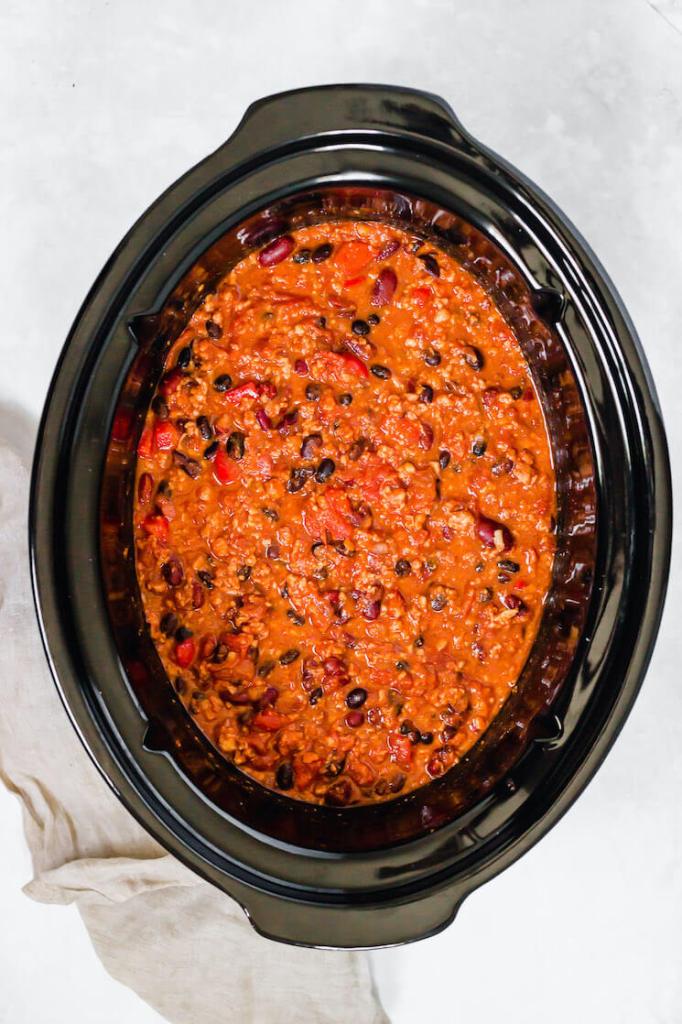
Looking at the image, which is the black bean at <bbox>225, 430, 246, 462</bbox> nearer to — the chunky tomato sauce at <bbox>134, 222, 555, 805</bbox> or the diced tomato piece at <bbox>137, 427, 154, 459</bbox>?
the chunky tomato sauce at <bbox>134, 222, 555, 805</bbox>

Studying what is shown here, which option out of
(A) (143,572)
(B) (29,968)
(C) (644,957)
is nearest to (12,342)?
(A) (143,572)

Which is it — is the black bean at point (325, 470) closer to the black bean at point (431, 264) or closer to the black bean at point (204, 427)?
the black bean at point (204, 427)

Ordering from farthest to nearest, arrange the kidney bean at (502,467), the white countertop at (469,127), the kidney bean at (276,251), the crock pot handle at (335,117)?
the white countertop at (469,127), the kidney bean at (502,467), the kidney bean at (276,251), the crock pot handle at (335,117)

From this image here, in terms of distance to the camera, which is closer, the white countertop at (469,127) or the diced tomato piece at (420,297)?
the diced tomato piece at (420,297)

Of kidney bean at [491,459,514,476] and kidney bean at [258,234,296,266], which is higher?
kidney bean at [258,234,296,266]

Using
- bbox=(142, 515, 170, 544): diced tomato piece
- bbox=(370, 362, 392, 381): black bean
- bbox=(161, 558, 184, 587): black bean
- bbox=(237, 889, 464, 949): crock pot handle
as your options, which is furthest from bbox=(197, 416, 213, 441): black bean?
bbox=(237, 889, 464, 949): crock pot handle

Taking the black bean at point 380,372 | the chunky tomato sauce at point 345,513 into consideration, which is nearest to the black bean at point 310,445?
the chunky tomato sauce at point 345,513
